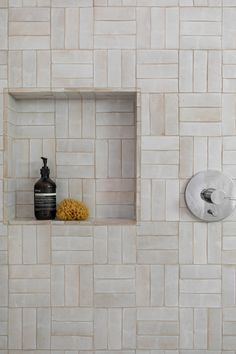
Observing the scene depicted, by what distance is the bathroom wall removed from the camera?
2291 millimetres

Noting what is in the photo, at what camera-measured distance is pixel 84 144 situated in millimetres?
2443

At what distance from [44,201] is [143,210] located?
1.41 feet

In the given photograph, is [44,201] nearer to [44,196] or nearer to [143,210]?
[44,196]


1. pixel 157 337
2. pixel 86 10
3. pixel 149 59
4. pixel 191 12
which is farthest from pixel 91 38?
pixel 157 337

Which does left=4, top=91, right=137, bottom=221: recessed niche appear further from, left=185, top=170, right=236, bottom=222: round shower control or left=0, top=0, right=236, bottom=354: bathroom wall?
Result: left=185, top=170, right=236, bottom=222: round shower control

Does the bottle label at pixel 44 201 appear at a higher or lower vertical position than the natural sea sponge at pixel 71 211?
higher

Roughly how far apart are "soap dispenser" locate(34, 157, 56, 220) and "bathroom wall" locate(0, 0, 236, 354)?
0.07 m

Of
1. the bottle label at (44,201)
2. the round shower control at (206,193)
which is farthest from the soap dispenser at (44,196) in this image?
the round shower control at (206,193)

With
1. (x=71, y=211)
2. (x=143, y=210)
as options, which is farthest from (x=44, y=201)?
(x=143, y=210)

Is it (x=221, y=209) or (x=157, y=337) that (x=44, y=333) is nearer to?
(x=157, y=337)

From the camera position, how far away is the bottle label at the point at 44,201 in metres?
2.34

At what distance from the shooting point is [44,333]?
7.62ft

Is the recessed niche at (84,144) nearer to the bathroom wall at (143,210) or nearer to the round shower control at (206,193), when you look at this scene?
the bathroom wall at (143,210)

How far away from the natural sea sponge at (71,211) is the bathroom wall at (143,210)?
0.18 ft
